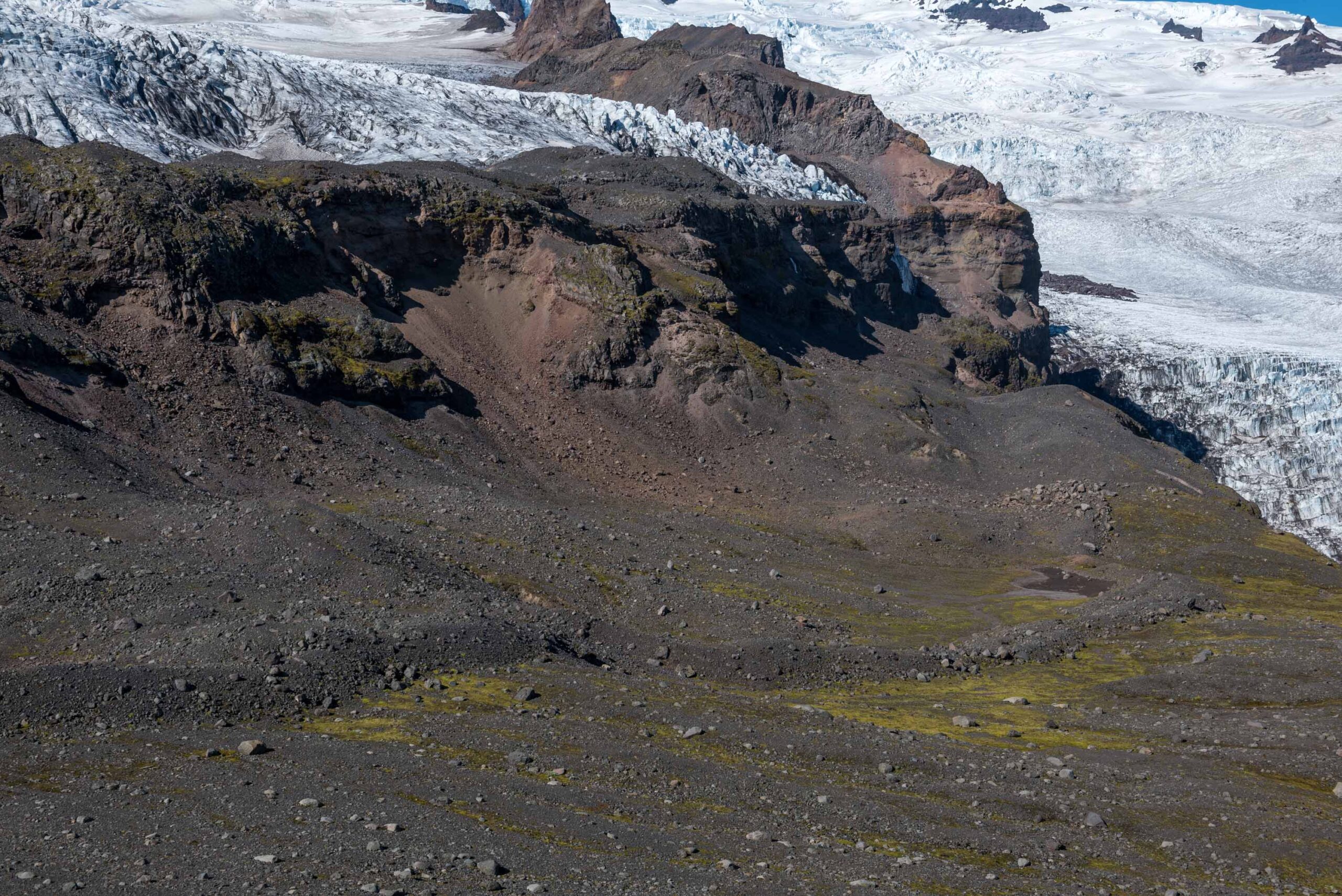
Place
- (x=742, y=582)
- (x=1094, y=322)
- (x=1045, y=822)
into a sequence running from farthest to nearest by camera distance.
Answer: (x=1094, y=322) < (x=742, y=582) < (x=1045, y=822)

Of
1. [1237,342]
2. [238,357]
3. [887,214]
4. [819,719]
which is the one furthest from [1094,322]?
[819,719]

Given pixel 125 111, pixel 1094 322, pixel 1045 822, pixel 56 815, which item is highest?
pixel 125 111

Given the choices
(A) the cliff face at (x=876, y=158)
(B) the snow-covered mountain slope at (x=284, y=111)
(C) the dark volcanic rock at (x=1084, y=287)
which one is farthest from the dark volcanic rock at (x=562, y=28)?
(C) the dark volcanic rock at (x=1084, y=287)

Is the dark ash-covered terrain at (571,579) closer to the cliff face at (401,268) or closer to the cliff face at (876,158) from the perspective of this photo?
the cliff face at (401,268)

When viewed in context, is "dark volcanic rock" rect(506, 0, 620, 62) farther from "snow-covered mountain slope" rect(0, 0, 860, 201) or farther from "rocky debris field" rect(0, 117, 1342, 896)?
"rocky debris field" rect(0, 117, 1342, 896)

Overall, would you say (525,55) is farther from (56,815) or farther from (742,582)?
(56,815)

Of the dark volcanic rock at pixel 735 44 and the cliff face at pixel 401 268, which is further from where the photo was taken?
the dark volcanic rock at pixel 735 44

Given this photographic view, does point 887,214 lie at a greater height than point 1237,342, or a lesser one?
greater
